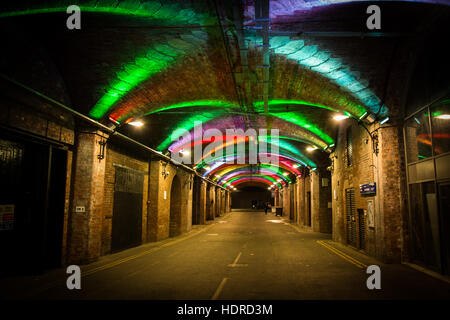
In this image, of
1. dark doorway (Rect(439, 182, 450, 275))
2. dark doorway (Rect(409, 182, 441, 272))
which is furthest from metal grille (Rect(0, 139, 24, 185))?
dark doorway (Rect(409, 182, 441, 272))

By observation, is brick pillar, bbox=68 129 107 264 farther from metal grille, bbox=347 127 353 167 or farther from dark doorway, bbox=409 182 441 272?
metal grille, bbox=347 127 353 167

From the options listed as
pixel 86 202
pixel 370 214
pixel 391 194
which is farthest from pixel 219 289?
pixel 370 214

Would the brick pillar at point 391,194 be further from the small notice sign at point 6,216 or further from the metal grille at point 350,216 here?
the small notice sign at point 6,216

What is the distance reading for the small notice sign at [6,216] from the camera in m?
7.88

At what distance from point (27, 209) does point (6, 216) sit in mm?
642

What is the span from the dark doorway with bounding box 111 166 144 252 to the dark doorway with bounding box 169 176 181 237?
4927mm

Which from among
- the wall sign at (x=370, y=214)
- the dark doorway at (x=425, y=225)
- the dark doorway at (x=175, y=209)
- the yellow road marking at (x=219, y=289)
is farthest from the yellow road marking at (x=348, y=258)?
the dark doorway at (x=175, y=209)

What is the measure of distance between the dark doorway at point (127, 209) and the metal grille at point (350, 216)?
10.3m

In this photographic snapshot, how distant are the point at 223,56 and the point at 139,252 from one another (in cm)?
842

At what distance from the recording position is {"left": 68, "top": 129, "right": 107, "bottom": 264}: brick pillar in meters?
9.80

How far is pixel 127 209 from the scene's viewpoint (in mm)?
13578

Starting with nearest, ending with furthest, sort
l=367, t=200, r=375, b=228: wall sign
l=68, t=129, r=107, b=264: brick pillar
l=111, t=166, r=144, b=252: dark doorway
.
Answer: l=68, t=129, r=107, b=264: brick pillar
l=367, t=200, r=375, b=228: wall sign
l=111, t=166, r=144, b=252: dark doorway

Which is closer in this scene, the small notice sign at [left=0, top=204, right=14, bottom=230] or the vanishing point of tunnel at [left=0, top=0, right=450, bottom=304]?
the vanishing point of tunnel at [left=0, top=0, right=450, bottom=304]
